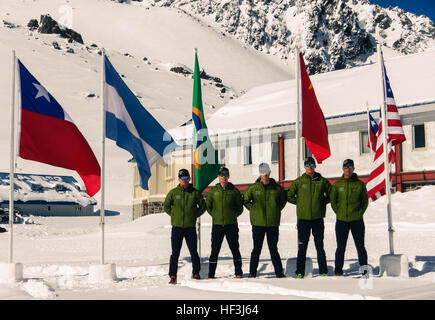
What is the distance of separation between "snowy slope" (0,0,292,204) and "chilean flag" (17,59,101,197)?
134 ft

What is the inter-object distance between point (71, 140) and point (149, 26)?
180187 millimetres

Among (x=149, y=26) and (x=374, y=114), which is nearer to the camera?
(x=374, y=114)

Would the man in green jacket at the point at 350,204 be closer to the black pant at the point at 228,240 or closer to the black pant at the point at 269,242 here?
the black pant at the point at 269,242

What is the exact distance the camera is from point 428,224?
1752 centimetres

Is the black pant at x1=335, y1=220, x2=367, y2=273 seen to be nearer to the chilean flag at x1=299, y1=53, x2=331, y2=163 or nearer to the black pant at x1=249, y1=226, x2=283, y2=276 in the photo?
the black pant at x1=249, y1=226, x2=283, y2=276

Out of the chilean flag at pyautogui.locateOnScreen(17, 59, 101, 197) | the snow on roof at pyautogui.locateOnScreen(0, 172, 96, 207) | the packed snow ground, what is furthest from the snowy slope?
the chilean flag at pyautogui.locateOnScreen(17, 59, 101, 197)

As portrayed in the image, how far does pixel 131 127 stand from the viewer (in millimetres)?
10922

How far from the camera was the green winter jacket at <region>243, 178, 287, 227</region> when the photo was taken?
915cm

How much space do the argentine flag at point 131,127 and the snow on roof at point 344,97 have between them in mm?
12647

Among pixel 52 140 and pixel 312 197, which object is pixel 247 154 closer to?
pixel 52 140

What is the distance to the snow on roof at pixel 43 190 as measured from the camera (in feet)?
145

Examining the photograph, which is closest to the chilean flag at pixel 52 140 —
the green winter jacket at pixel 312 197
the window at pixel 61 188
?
the green winter jacket at pixel 312 197
